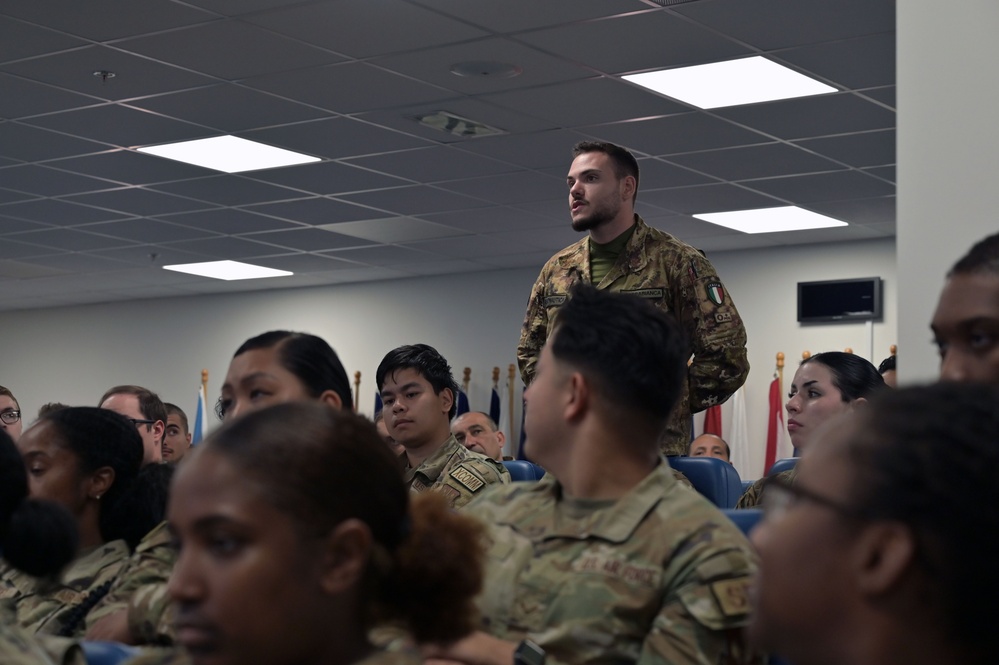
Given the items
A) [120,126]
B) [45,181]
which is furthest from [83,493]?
[45,181]

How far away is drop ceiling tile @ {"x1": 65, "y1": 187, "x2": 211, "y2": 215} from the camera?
9.24 metres

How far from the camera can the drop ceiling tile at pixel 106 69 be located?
6.22 m

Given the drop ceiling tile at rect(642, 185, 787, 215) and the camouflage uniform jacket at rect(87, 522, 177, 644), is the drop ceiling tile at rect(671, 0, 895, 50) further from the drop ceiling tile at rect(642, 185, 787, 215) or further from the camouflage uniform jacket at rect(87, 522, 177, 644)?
the camouflage uniform jacket at rect(87, 522, 177, 644)

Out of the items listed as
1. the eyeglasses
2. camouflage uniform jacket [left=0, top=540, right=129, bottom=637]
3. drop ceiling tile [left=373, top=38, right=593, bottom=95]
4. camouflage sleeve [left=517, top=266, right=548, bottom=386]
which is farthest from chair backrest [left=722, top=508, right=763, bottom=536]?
drop ceiling tile [left=373, top=38, right=593, bottom=95]

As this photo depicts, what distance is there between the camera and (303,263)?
12.2 meters

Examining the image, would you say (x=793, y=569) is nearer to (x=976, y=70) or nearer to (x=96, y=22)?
(x=976, y=70)

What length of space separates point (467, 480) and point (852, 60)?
3.33m

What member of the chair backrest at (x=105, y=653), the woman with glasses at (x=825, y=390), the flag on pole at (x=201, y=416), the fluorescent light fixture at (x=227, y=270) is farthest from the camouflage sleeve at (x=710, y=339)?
the flag on pole at (x=201, y=416)

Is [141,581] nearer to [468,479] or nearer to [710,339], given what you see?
[468,479]

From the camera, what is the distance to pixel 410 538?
1.58 metres

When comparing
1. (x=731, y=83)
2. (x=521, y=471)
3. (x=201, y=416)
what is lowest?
(x=201, y=416)

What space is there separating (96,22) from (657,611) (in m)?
4.75

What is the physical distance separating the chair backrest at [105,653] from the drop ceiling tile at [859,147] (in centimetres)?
624

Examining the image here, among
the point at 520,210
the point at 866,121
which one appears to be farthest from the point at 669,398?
the point at 520,210
